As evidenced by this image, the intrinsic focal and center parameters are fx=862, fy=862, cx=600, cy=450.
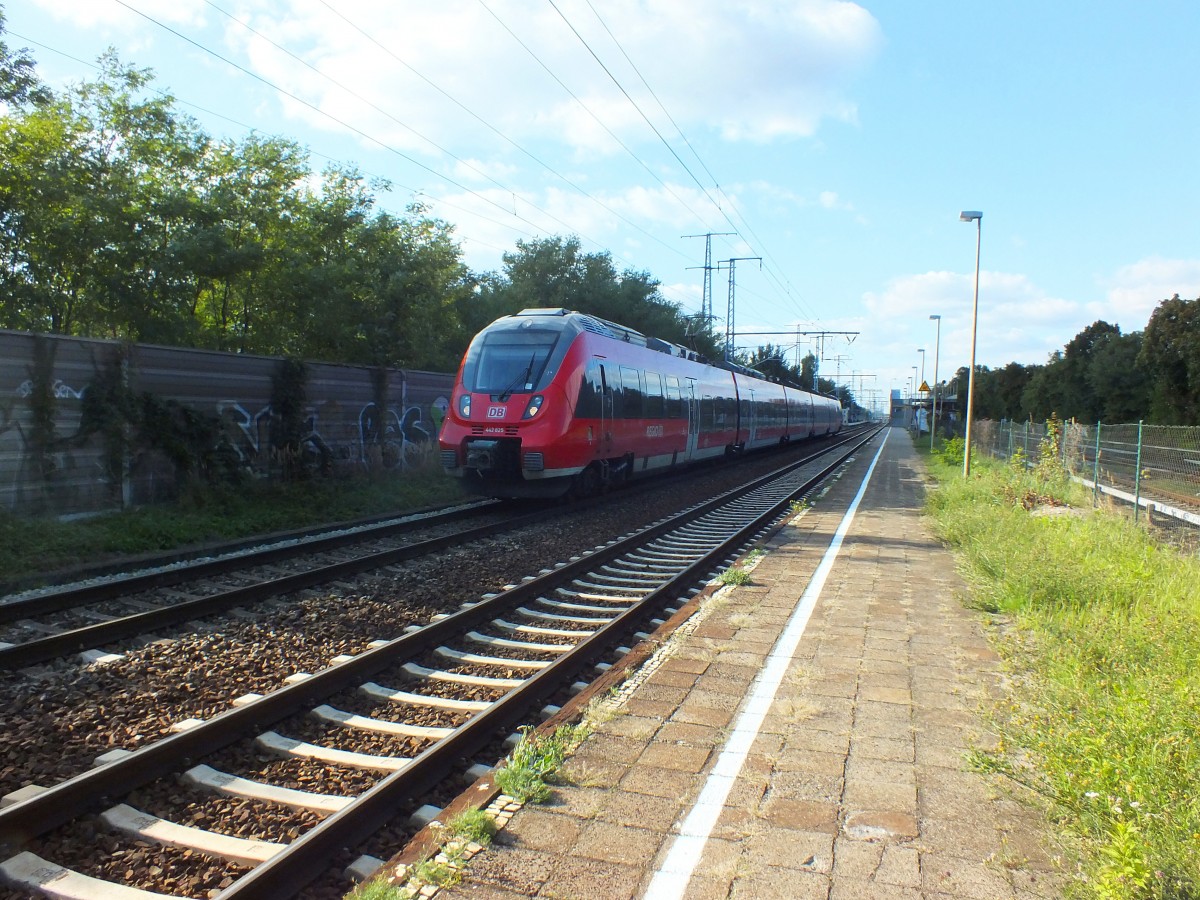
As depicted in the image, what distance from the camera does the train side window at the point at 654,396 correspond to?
17641 millimetres

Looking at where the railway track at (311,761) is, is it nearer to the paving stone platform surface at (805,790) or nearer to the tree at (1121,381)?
the paving stone platform surface at (805,790)

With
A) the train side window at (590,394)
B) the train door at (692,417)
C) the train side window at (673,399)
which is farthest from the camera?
the train door at (692,417)

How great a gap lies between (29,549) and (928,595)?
351 inches

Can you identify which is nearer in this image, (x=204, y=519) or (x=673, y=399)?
(x=204, y=519)

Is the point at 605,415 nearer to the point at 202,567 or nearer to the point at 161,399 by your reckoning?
the point at 161,399

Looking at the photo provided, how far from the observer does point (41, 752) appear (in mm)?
4168

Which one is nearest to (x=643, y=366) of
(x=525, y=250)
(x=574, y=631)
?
(x=574, y=631)

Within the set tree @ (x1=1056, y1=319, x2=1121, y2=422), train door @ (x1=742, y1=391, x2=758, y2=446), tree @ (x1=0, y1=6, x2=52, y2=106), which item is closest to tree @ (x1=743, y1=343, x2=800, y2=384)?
tree @ (x1=1056, y1=319, x2=1121, y2=422)

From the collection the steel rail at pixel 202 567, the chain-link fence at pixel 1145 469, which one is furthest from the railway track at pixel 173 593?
the chain-link fence at pixel 1145 469

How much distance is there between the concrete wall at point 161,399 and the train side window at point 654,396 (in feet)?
16.3

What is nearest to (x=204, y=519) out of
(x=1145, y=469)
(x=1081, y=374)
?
(x=1145, y=469)

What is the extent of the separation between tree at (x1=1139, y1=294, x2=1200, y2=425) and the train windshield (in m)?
42.7

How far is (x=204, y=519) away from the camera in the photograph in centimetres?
1115

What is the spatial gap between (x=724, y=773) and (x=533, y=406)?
32.1ft
